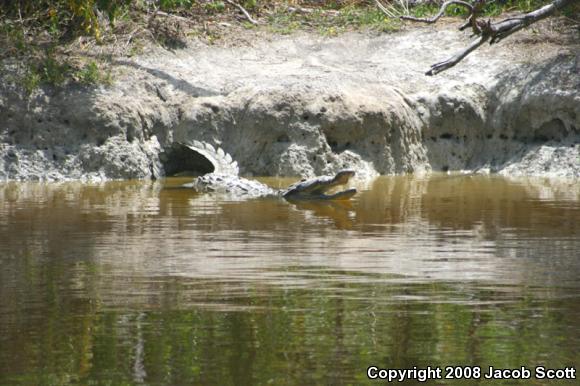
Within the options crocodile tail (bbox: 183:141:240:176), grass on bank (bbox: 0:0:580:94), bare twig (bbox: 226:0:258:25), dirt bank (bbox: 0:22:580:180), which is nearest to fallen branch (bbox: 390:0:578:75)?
dirt bank (bbox: 0:22:580:180)

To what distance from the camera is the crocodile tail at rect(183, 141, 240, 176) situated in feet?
49.0

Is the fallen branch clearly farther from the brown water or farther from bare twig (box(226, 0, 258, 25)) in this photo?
bare twig (box(226, 0, 258, 25))

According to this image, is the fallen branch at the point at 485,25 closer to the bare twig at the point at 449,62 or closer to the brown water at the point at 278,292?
the bare twig at the point at 449,62

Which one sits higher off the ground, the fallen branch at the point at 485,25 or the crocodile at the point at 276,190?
the fallen branch at the point at 485,25

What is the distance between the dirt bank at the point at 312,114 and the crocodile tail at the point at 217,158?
54cm

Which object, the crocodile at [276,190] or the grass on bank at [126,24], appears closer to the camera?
the crocodile at [276,190]

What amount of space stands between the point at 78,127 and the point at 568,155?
6930 millimetres

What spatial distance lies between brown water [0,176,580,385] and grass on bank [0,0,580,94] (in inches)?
199

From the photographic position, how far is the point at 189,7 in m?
19.4

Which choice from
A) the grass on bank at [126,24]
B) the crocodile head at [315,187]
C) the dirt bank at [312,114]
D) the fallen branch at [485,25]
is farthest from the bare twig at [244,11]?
the crocodile head at [315,187]

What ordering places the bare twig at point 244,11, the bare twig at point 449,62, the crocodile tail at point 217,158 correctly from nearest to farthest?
1. the crocodile tail at point 217,158
2. the bare twig at point 449,62
3. the bare twig at point 244,11

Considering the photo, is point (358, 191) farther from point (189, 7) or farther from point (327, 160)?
point (189, 7)

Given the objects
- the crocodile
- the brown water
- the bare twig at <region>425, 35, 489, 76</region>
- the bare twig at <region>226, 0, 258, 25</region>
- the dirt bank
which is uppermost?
the bare twig at <region>226, 0, 258, 25</region>

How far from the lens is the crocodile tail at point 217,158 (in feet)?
49.0
